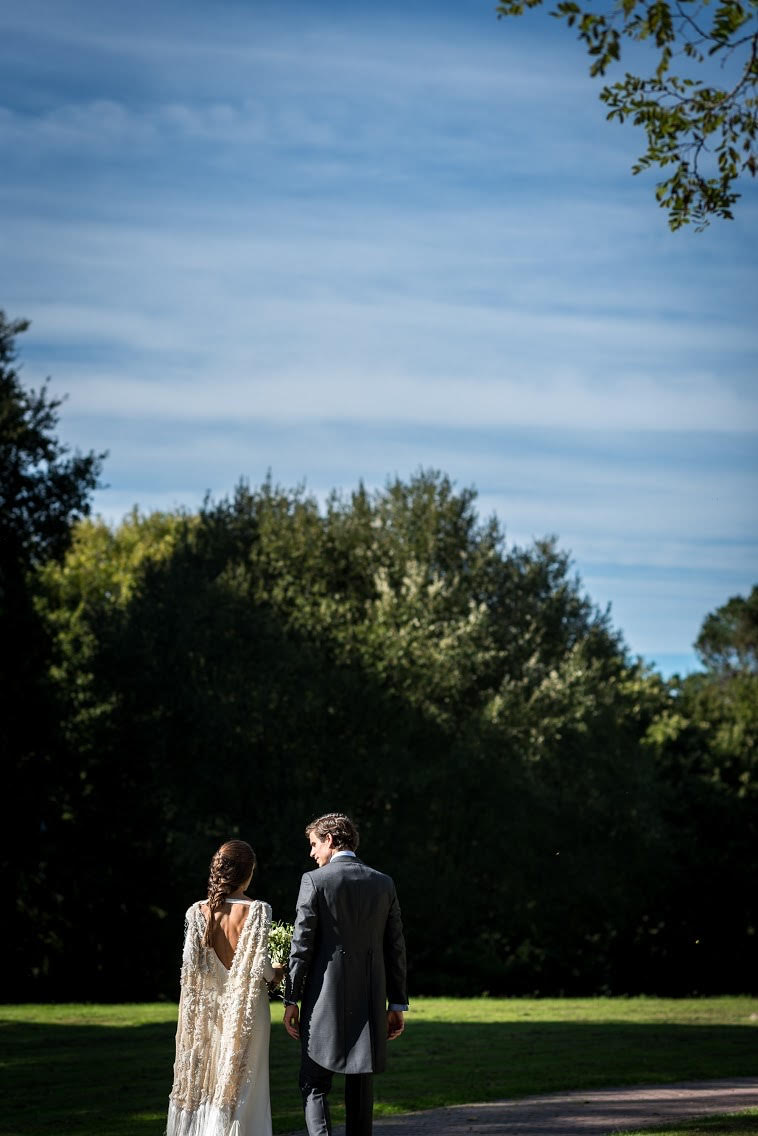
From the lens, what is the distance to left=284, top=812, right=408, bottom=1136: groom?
8.35m

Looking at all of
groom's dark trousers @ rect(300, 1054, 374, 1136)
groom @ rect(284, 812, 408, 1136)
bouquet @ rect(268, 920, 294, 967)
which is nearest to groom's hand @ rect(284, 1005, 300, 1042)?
groom @ rect(284, 812, 408, 1136)

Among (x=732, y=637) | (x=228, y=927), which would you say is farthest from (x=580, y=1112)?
(x=732, y=637)

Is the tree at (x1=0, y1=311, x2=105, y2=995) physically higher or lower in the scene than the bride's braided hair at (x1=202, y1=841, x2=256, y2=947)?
higher

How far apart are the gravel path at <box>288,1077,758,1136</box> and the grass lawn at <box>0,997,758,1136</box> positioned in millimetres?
665

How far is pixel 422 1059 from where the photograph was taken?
1772 centimetres

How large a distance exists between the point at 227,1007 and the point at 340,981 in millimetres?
873

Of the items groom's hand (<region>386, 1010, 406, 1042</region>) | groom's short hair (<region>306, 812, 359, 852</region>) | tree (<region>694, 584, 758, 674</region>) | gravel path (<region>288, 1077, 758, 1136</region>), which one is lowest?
gravel path (<region>288, 1077, 758, 1136</region>)

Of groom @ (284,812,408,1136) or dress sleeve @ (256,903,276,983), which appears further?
dress sleeve @ (256,903,276,983)

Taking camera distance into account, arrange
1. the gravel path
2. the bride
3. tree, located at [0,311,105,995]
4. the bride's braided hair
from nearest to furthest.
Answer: the bride's braided hair, the bride, the gravel path, tree, located at [0,311,105,995]

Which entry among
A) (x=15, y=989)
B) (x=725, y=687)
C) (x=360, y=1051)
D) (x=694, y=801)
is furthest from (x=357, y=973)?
(x=725, y=687)

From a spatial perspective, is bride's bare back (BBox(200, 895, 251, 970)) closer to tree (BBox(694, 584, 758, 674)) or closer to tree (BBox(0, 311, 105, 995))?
tree (BBox(0, 311, 105, 995))

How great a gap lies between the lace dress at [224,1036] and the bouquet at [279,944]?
77 mm

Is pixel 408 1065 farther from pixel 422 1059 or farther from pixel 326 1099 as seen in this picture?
pixel 326 1099

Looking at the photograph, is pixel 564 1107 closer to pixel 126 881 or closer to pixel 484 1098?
pixel 484 1098
